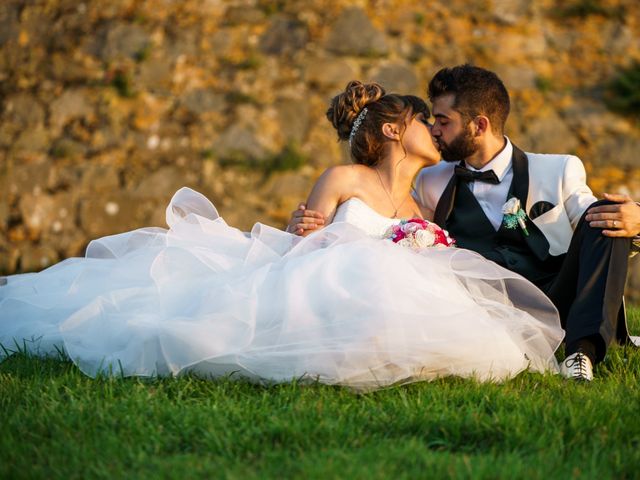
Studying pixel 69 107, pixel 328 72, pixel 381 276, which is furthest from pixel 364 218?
pixel 69 107

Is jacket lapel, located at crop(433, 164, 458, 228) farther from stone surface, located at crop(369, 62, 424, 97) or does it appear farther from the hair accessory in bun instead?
stone surface, located at crop(369, 62, 424, 97)

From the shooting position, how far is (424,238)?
4.09 metres

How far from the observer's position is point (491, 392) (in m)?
3.12

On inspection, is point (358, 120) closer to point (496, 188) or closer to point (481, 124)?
point (481, 124)

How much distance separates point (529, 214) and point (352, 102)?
1270mm

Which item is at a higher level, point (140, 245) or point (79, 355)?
point (140, 245)

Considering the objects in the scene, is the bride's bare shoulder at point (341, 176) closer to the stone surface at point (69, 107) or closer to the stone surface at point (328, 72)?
the stone surface at point (328, 72)

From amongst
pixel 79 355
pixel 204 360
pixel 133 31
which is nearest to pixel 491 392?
pixel 204 360

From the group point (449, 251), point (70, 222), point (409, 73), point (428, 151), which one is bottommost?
point (70, 222)

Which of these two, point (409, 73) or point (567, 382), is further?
point (409, 73)

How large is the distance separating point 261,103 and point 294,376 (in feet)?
16.9

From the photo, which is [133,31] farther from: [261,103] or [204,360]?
[204,360]

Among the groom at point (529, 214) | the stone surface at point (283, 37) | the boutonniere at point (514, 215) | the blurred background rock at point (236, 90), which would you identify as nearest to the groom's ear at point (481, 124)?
the groom at point (529, 214)

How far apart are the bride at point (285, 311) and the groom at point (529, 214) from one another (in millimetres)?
239
